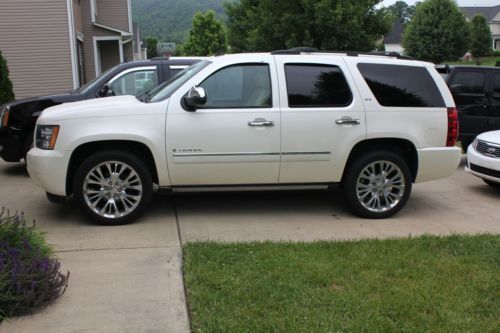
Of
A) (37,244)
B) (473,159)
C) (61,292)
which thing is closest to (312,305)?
(61,292)

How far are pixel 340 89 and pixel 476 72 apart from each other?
18.3 ft

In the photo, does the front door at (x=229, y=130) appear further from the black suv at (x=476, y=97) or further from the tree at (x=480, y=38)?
the tree at (x=480, y=38)

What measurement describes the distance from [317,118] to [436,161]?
62.5 inches

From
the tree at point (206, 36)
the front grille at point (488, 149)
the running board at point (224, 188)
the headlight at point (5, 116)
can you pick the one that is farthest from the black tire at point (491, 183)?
the tree at point (206, 36)

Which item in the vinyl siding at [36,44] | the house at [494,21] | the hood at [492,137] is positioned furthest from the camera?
the house at [494,21]

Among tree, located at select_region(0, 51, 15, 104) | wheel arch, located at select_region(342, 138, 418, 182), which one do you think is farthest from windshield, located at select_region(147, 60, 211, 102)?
tree, located at select_region(0, 51, 15, 104)

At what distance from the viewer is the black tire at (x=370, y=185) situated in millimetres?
6469

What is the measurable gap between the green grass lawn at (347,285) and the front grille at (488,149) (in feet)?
9.08

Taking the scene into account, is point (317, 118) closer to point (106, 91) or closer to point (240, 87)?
point (240, 87)

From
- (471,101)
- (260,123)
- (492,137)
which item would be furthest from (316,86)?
(471,101)

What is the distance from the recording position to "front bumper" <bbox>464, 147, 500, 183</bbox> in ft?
26.1

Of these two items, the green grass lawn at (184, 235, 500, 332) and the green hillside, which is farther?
A: the green hillside

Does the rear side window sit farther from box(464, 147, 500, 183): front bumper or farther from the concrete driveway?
box(464, 147, 500, 183): front bumper

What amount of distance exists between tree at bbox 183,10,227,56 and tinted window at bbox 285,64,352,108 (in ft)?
167
